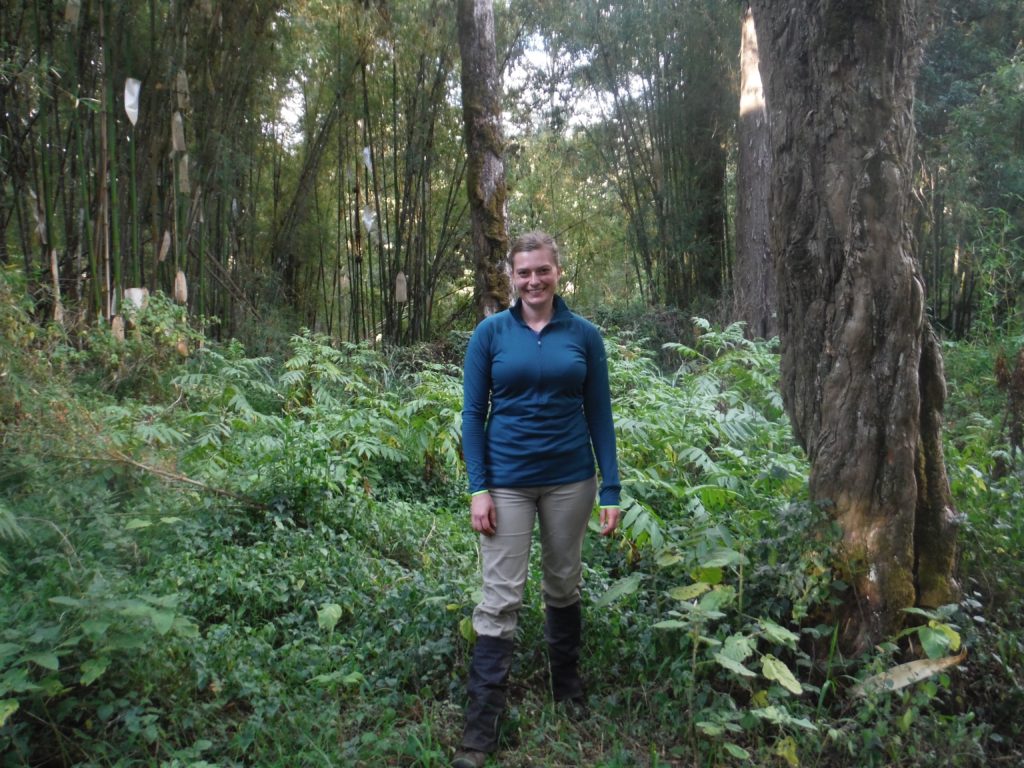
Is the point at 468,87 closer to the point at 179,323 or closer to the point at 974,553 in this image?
the point at 179,323

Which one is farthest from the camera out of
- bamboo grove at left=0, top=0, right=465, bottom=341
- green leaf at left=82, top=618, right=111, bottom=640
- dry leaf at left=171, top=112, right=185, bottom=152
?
dry leaf at left=171, top=112, right=185, bottom=152

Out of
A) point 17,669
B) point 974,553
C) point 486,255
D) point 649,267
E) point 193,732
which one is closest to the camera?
point 17,669

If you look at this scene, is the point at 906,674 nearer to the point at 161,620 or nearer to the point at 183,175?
the point at 161,620

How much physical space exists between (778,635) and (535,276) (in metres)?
1.36

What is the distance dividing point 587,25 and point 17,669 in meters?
10.6

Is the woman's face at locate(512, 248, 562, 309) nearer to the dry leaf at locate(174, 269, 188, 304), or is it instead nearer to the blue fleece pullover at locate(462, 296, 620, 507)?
the blue fleece pullover at locate(462, 296, 620, 507)

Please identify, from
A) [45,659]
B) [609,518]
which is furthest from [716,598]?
[45,659]

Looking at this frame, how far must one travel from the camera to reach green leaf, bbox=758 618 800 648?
2.43 m

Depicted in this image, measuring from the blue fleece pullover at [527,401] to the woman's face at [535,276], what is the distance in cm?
7

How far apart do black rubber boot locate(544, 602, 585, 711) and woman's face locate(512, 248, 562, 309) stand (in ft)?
3.44

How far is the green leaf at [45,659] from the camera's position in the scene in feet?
6.75

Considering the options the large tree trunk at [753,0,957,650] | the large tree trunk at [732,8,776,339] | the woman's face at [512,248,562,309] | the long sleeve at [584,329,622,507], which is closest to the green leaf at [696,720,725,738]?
the large tree trunk at [753,0,957,650]

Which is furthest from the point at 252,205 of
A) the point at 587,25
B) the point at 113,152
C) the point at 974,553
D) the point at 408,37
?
the point at 974,553

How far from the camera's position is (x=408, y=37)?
28.9ft
